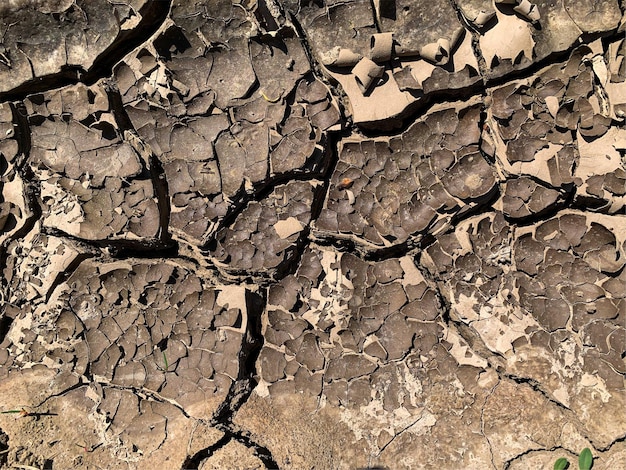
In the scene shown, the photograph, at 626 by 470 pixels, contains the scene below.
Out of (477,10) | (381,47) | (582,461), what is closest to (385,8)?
(381,47)

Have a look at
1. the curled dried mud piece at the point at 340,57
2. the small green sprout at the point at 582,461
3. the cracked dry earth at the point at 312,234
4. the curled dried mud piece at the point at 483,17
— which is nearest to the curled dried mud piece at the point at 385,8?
the cracked dry earth at the point at 312,234

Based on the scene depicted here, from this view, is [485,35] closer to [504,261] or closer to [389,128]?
[389,128]

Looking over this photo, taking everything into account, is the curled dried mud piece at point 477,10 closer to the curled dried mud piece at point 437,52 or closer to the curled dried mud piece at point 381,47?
the curled dried mud piece at point 437,52

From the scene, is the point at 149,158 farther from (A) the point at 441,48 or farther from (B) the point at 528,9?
(B) the point at 528,9

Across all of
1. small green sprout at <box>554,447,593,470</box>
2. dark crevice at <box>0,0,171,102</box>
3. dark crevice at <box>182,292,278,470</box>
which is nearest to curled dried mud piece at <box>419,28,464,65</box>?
dark crevice at <box>0,0,171,102</box>

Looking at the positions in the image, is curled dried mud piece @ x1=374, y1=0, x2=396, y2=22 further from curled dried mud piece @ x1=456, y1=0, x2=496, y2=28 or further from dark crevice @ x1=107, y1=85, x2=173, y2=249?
dark crevice @ x1=107, y1=85, x2=173, y2=249

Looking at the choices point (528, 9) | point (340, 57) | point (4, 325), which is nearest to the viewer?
point (528, 9)

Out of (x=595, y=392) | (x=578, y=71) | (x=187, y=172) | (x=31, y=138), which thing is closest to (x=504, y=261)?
(x=595, y=392)
